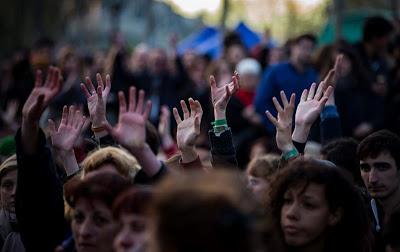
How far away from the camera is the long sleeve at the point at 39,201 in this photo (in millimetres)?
5785

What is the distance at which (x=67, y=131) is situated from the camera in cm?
648

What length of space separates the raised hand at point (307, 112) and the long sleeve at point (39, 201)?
165cm

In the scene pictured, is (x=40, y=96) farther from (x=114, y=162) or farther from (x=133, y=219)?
(x=133, y=219)

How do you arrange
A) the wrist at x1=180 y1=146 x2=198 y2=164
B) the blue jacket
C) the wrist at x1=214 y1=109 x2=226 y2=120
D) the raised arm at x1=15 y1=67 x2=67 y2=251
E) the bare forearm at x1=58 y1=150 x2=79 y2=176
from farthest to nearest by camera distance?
the blue jacket, the wrist at x1=214 y1=109 x2=226 y2=120, the bare forearm at x1=58 y1=150 x2=79 y2=176, the wrist at x1=180 y1=146 x2=198 y2=164, the raised arm at x1=15 y1=67 x2=67 y2=251

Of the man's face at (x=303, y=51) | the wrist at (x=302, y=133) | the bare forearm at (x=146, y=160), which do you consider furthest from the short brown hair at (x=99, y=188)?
the man's face at (x=303, y=51)

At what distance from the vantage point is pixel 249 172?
311 inches

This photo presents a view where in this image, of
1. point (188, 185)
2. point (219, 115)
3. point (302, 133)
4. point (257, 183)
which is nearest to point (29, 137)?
point (219, 115)

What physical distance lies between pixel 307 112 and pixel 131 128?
1783mm

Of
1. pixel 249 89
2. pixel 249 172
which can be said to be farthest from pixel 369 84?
pixel 249 172

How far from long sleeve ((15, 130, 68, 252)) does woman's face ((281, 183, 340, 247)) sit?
119 centimetres

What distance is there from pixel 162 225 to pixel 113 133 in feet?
5.09

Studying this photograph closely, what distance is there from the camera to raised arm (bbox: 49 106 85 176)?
21.0ft

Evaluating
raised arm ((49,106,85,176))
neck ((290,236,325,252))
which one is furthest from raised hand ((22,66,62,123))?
neck ((290,236,325,252))

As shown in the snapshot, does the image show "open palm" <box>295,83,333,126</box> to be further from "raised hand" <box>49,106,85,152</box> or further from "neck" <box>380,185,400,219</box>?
"raised hand" <box>49,106,85,152</box>
